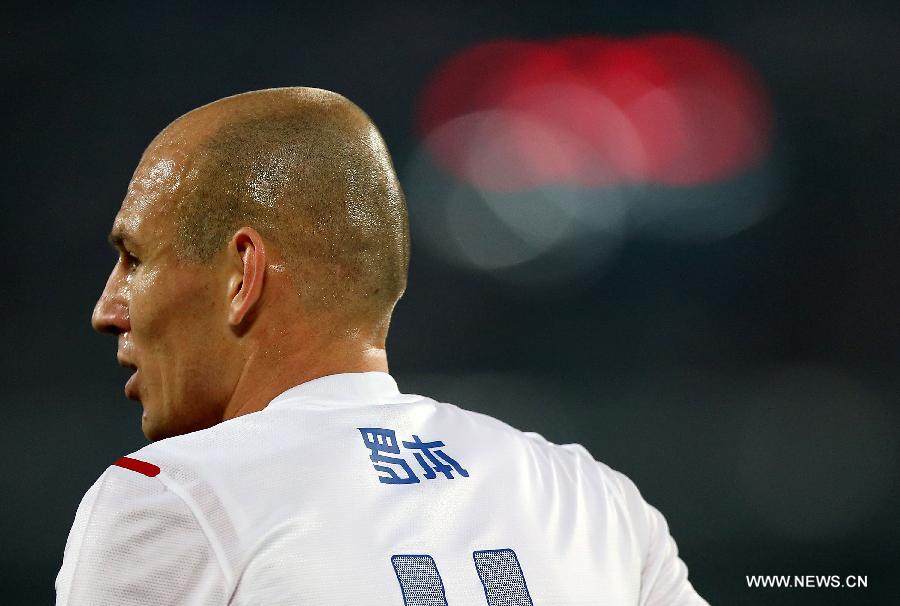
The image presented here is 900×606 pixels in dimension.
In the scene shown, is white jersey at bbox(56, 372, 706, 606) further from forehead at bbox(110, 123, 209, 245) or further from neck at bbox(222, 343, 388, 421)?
forehead at bbox(110, 123, 209, 245)

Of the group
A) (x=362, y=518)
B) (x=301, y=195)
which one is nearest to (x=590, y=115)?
(x=301, y=195)

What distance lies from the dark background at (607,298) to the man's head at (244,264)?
11.2 feet

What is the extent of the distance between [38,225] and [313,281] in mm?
4223

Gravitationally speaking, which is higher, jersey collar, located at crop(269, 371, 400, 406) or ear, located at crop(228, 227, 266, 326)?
ear, located at crop(228, 227, 266, 326)

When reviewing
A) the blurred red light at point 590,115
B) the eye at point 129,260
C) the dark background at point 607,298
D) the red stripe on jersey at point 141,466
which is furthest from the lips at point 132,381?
the blurred red light at point 590,115

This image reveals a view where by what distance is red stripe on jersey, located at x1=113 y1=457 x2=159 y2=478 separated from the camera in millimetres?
1123

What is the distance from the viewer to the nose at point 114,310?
1.49 meters

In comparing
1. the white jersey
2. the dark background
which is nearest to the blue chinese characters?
the white jersey

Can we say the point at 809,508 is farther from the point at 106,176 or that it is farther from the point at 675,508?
the point at 106,176

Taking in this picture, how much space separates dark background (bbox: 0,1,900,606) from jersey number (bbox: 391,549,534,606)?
134 inches

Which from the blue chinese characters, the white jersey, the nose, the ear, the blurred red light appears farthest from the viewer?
the blurred red light

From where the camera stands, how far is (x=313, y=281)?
→ 142 cm

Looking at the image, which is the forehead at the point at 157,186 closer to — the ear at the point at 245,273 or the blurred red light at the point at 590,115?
the ear at the point at 245,273

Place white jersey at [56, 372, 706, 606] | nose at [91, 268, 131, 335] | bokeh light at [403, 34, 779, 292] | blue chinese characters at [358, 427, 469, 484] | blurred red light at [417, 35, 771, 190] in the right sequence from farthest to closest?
blurred red light at [417, 35, 771, 190], bokeh light at [403, 34, 779, 292], nose at [91, 268, 131, 335], blue chinese characters at [358, 427, 469, 484], white jersey at [56, 372, 706, 606]
